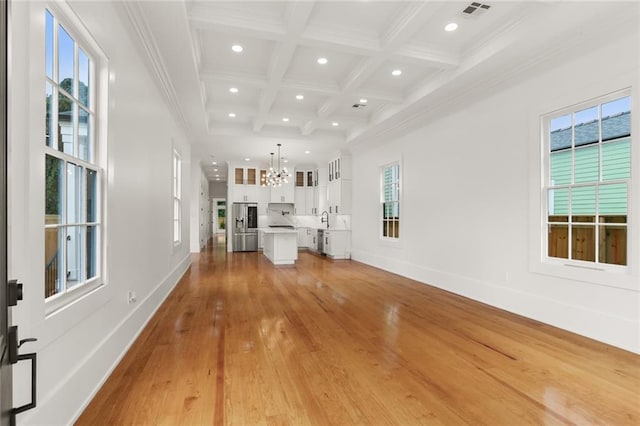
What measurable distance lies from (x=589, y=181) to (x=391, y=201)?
3.83 m

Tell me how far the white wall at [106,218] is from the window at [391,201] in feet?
14.4

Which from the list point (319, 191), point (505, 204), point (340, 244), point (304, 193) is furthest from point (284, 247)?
point (505, 204)

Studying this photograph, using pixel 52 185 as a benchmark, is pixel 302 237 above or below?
below

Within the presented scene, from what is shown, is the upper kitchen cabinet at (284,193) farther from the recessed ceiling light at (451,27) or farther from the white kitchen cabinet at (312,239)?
the recessed ceiling light at (451,27)

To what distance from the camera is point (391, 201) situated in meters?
6.89

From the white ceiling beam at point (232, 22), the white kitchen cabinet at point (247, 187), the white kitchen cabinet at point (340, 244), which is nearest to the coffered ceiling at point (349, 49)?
the white ceiling beam at point (232, 22)

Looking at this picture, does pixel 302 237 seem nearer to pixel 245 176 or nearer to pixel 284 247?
pixel 245 176

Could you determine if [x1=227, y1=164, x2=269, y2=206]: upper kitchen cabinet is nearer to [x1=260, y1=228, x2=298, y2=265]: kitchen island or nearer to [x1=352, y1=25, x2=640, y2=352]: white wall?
[x1=260, y1=228, x2=298, y2=265]: kitchen island

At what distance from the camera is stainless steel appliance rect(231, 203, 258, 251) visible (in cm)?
1023

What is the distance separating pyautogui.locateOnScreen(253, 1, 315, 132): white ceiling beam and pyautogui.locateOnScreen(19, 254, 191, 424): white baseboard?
3.26m

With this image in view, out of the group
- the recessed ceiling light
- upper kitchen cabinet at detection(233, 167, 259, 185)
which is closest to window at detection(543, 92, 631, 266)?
the recessed ceiling light

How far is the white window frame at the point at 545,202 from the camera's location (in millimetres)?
2836

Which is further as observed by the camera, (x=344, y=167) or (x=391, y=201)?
(x=344, y=167)

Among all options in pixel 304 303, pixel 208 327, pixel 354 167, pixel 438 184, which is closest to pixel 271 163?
pixel 354 167
